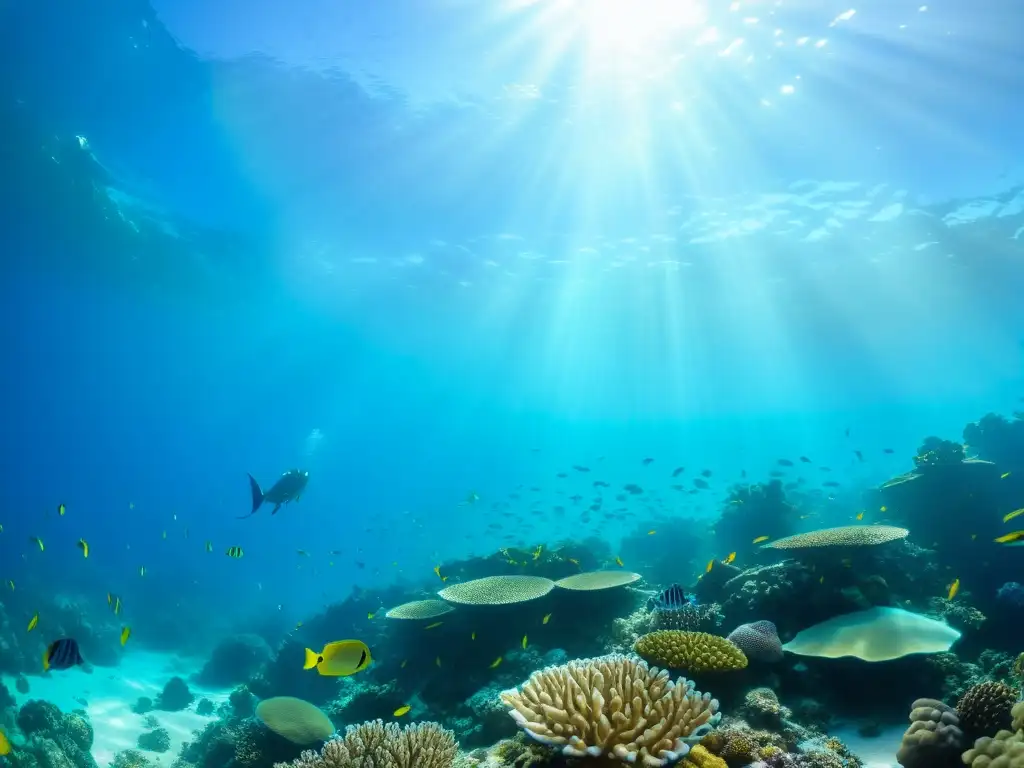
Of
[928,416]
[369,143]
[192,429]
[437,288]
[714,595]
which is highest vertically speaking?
[928,416]

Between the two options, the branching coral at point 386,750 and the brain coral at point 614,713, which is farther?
the branching coral at point 386,750

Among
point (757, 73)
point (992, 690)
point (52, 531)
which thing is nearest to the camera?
point (992, 690)

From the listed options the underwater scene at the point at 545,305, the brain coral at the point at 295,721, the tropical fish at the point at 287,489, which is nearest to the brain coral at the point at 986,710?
the underwater scene at the point at 545,305

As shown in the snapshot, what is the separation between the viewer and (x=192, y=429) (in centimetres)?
11938

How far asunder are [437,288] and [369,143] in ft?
49.6

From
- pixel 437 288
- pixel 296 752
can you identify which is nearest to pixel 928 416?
pixel 437 288

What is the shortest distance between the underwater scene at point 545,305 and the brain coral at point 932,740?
2 centimetres

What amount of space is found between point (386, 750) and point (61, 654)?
4.16 metres

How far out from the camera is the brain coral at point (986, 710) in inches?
168

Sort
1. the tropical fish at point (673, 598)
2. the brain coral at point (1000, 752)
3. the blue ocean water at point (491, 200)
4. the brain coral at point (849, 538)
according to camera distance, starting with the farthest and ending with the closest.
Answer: the blue ocean water at point (491, 200) → the brain coral at point (849, 538) → the tropical fish at point (673, 598) → the brain coral at point (1000, 752)

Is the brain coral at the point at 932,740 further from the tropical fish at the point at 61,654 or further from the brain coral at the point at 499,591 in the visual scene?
the tropical fish at the point at 61,654

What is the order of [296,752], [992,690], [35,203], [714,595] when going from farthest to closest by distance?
[35,203]
[714,595]
[296,752]
[992,690]

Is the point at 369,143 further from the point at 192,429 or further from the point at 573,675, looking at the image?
the point at 192,429

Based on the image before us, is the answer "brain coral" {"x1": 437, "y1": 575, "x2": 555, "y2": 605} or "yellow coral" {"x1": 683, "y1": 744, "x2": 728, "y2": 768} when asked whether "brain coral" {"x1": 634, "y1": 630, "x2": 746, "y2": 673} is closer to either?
"yellow coral" {"x1": 683, "y1": 744, "x2": 728, "y2": 768}
